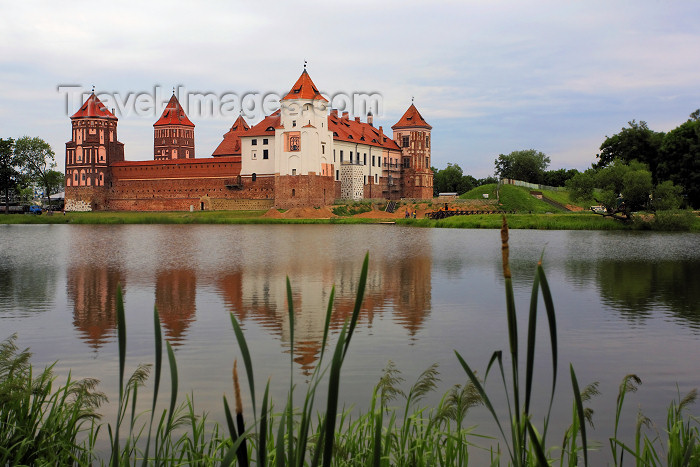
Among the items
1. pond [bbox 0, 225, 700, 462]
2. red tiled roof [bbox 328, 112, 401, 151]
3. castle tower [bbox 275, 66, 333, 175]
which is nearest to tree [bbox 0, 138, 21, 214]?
castle tower [bbox 275, 66, 333, 175]

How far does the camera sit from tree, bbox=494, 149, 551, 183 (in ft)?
328

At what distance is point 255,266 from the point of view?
2141 centimetres

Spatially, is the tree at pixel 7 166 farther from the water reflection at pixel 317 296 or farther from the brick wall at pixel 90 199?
the water reflection at pixel 317 296

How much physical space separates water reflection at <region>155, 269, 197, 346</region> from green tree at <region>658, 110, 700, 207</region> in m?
44.2

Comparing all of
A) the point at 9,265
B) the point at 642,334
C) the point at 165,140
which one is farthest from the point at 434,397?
the point at 165,140

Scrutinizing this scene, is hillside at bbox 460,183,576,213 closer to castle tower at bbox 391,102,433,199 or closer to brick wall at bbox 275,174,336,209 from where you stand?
castle tower at bbox 391,102,433,199

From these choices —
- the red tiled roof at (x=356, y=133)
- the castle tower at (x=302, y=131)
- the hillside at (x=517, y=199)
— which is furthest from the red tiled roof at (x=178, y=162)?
the hillside at (x=517, y=199)

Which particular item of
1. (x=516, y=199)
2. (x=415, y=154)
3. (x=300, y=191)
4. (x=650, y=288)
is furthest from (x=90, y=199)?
(x=650, y=288)

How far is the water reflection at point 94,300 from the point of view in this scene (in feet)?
35.2

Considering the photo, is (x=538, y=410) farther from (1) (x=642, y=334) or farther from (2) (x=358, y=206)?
(2) (x=358, y=206)

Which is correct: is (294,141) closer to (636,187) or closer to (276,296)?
(636,187)

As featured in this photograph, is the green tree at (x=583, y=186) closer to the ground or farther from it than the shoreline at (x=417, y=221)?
farther from it

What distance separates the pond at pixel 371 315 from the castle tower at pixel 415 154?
57.1 meters

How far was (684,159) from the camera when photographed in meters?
52.2
